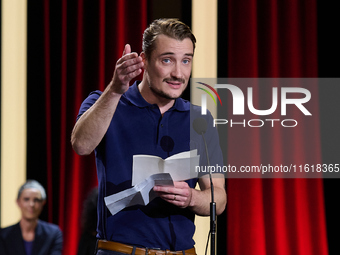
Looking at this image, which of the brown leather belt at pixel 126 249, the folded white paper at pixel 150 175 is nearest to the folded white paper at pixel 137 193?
the folded white paper at pixel 150 175

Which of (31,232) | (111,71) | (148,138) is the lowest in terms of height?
(31,232)

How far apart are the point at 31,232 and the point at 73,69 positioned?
1.23m

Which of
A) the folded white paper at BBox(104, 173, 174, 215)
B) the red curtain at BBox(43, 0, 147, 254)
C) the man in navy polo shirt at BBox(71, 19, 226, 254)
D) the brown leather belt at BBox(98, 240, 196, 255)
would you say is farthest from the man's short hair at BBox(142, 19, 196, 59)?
the red curtain at BBox(43, 0, 147, 254)

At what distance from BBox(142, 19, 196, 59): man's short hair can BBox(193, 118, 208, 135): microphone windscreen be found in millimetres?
361

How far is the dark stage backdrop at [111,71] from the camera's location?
3.29 metres

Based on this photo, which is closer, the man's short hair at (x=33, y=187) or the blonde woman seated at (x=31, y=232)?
the blonde woman seated at (x=31, y=232)

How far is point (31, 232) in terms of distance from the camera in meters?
3.12

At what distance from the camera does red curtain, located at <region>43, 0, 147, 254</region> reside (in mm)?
3348

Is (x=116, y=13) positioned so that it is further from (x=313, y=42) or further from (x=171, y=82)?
(x=171, y=82)

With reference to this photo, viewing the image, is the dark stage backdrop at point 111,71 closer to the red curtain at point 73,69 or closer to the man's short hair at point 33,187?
the red curtain at point 73,69

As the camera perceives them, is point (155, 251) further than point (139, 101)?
No

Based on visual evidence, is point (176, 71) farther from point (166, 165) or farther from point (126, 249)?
point (126, 249)

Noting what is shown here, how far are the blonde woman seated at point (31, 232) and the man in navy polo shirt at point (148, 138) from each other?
1.73 metres

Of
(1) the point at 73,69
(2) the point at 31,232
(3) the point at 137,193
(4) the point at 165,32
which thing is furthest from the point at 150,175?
(1) the point at 73,69
